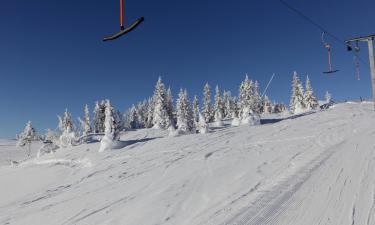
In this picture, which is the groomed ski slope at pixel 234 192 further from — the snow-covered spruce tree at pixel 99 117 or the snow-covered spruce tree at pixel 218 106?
the snow-covered spruce tree at pixel 99 117

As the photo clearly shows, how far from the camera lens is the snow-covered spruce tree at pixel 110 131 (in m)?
30.5

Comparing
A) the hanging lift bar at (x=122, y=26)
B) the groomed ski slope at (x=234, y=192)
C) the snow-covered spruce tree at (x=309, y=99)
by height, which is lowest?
the groomed ski slope at (x=234, y=192)

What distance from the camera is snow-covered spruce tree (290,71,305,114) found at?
232 ft

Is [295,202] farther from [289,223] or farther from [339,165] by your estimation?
[339,165]

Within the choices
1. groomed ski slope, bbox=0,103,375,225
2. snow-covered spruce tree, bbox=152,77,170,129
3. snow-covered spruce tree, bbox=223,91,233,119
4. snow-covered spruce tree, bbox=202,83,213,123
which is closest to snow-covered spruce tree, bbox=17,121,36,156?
snow-covered spruce tree, bbox=152,77,170,129

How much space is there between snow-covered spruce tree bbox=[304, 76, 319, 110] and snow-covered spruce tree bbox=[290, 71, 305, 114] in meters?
0.99

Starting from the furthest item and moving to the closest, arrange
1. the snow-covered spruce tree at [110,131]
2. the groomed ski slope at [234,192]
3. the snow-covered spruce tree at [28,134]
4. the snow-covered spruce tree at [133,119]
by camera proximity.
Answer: the snow-covered spruce tree at [133,119], the snow-covered spruce tree at [28,134], the snow-covered spruce tree at [110,131], the groomed ski slope at [234,192]

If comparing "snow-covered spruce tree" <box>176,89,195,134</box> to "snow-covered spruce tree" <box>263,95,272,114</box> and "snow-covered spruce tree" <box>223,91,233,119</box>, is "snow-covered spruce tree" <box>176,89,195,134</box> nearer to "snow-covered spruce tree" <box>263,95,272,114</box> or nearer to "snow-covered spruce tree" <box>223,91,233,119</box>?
"snow-covered spruce tree" <box>223,91,233,119</box>

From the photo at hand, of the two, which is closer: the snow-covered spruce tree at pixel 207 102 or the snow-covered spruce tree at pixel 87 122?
the snow-covered spruce tree at pixel 207 102

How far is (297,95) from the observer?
7156 cm

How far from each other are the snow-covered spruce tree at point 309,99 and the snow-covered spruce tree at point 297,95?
39.1 inches

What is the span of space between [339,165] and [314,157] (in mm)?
1900

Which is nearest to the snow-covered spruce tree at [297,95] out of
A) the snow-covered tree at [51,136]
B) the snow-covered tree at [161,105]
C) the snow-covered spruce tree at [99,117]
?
the snow-covered tree at [161,105]

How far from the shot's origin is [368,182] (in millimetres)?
8281
